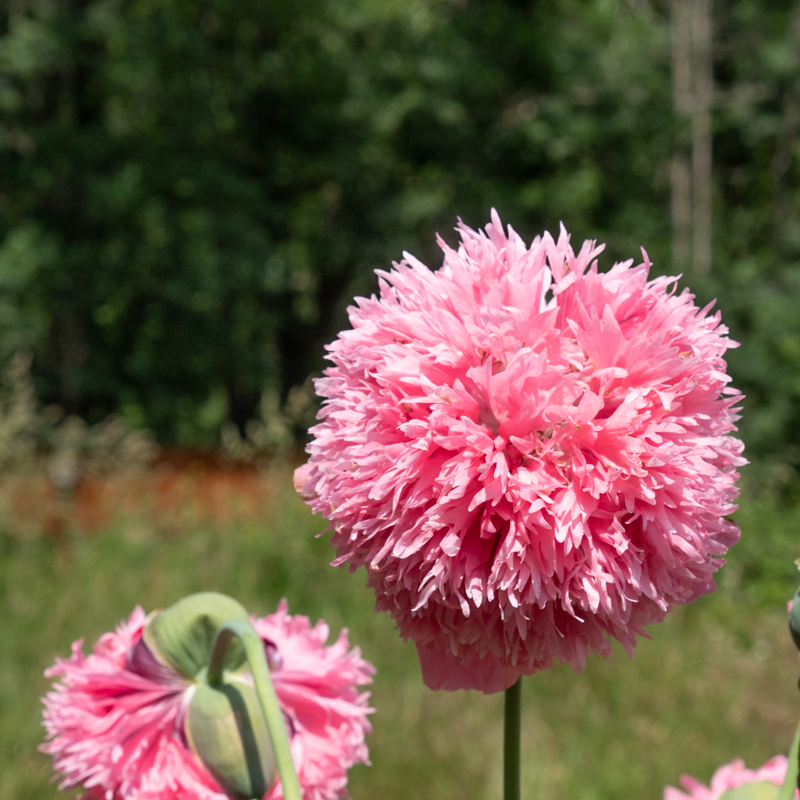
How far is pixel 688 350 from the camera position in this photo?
580mm

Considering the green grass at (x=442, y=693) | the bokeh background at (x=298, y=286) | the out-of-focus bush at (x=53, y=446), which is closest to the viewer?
the green grass at (x=442, y=693)

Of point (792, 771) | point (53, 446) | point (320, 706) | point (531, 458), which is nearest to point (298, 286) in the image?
point (53, 446)

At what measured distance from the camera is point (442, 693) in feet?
10.8

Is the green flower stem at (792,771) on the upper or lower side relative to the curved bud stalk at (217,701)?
lower

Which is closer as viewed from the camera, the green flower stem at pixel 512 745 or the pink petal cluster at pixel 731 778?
the green flower stem at pixel 512 745

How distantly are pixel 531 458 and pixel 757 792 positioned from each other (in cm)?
26

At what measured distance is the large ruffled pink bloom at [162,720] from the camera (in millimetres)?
671

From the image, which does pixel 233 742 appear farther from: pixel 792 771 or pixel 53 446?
pixel 53 446

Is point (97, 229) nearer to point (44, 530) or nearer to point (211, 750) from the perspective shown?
point (44, 530)

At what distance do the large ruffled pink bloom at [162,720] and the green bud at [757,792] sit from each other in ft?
0.92

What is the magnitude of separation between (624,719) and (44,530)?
321 centimetres

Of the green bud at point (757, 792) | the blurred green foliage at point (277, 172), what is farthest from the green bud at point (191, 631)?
the blurred green foliage at point (277, 172)

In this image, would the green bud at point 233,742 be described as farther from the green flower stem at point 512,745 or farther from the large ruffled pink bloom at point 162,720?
the green flower stem at point 512,745

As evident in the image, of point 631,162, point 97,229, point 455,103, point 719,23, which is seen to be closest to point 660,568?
point 97,229
